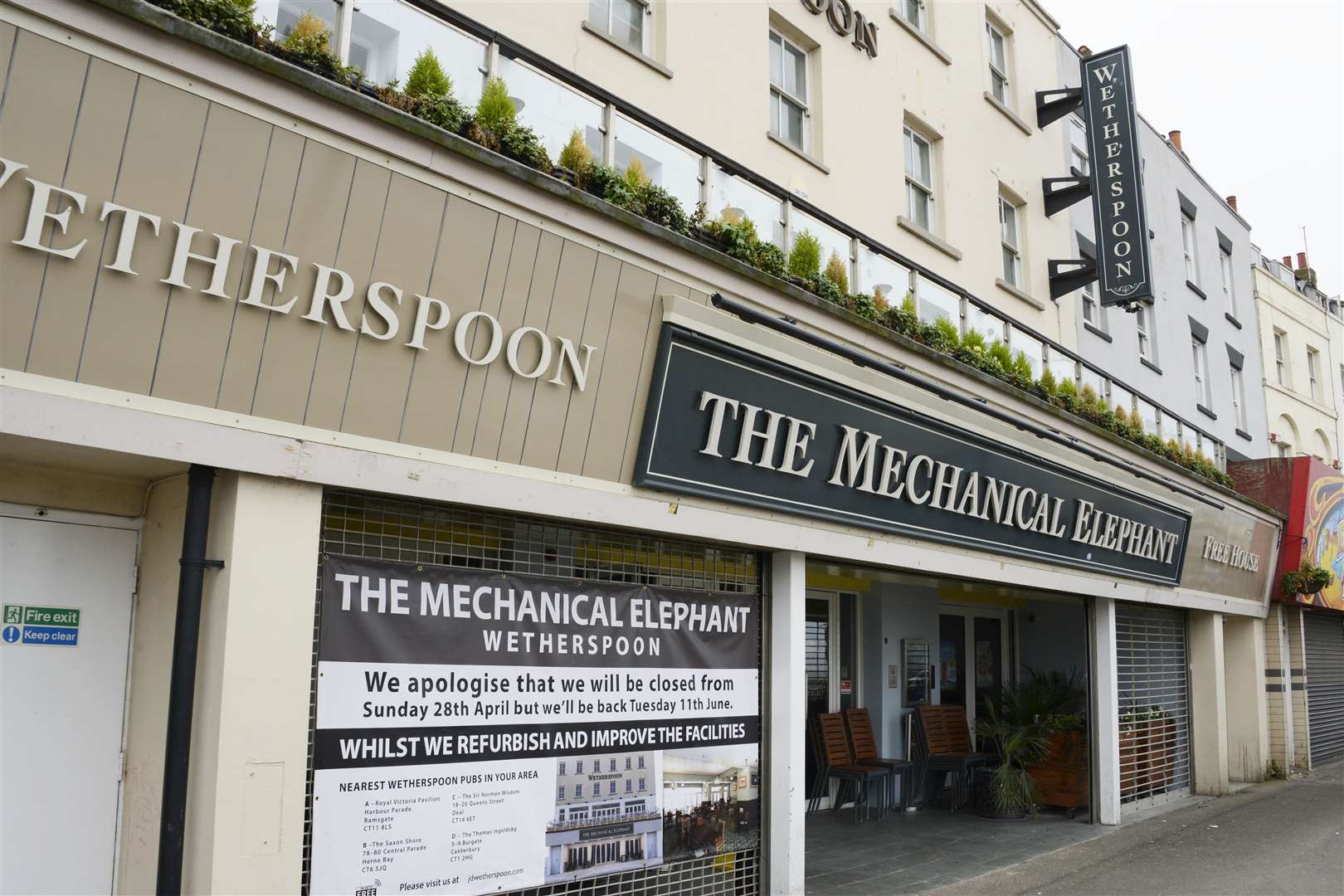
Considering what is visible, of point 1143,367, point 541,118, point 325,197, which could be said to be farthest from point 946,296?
point 1143,367

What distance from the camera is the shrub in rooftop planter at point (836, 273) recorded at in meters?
8.83

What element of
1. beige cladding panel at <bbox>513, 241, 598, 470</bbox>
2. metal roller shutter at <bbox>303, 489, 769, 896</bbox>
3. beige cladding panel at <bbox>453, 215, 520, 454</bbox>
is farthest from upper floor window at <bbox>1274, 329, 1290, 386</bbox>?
beige cladding panel at <bbox>453, 215, 520, 454</bbox>

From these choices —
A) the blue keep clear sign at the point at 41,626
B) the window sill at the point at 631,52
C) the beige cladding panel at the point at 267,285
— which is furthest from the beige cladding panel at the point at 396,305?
the window sill at the point at 631,52

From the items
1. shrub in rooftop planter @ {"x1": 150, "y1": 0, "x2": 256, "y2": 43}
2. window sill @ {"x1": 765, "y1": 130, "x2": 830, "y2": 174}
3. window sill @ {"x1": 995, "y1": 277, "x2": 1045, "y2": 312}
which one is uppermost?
window sill @ {"x1": 765, "y1": 130, "x2": 830, "y2": 174}

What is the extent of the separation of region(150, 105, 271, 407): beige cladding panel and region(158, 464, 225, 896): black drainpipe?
476mm

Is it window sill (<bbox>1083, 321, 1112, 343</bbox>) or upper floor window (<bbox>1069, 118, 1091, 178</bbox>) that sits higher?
upper floor window (<bbox>1069, 118, 1091, 178</bbox>)

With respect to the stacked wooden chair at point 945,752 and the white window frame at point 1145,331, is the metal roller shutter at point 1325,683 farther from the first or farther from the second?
the stacked wooden chair at point 945,752

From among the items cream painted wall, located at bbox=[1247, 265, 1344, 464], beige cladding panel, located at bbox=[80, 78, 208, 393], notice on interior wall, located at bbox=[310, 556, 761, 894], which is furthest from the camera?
cream painted wall, located at bbox=[1247, 265, 1344, 464]

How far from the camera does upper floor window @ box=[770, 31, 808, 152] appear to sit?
457 inches

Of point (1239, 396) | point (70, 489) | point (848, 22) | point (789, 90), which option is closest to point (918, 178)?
point (848, 22)

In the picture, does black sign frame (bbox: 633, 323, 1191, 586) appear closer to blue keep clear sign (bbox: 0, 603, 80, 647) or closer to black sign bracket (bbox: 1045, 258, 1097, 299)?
A: blue keep clear sign (bbox: 0, 603, 80, 647)

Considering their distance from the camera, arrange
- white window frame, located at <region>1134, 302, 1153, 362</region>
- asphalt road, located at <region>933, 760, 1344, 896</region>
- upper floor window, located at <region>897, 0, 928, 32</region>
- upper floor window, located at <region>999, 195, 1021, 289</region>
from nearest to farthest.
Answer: asphalt road, located at <region>933, 760, 1344, 896</region>
upper floor window, located at <region>897, 0, 928, 32</region>
upper floor window, located at <region>999, 195, 1021, 289</region>
white window frame, located at <region>1134, 302, 1153, 362</region>

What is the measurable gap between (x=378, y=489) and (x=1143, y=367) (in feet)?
55.5

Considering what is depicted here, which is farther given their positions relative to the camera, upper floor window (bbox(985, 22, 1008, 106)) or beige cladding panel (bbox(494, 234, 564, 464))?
upper floor window (bbox(985, 22, 1008, 106))
